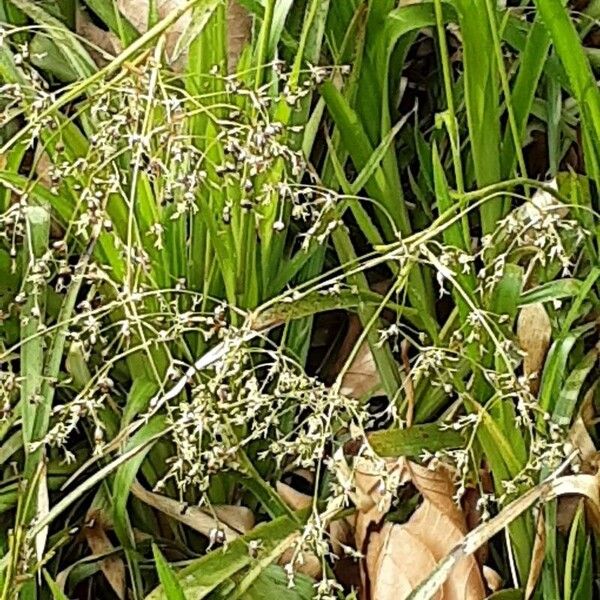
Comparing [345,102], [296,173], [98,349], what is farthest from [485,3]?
[98,349]

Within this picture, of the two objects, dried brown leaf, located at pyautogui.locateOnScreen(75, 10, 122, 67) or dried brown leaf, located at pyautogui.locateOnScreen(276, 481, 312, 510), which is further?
dried brown leaf, located at pyautogui.locateOnScreen(75, 10, 122, 67)

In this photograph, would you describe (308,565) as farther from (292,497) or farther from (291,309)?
(291,309)

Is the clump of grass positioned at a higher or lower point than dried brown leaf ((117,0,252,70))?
lower

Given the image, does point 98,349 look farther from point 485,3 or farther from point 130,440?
point 485,3

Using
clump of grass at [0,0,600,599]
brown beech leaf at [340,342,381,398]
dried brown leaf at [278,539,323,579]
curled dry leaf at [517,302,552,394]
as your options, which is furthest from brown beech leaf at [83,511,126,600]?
curled dry leaf at [517,302,552,394]

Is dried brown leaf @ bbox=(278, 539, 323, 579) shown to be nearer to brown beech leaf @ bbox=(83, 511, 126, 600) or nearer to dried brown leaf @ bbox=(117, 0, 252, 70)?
brown beech leaf @ bbox=(83, 511, 126, 600)

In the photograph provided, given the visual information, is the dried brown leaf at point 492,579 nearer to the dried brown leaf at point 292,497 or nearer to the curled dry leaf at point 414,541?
the curled dry leaf at point 414,541
